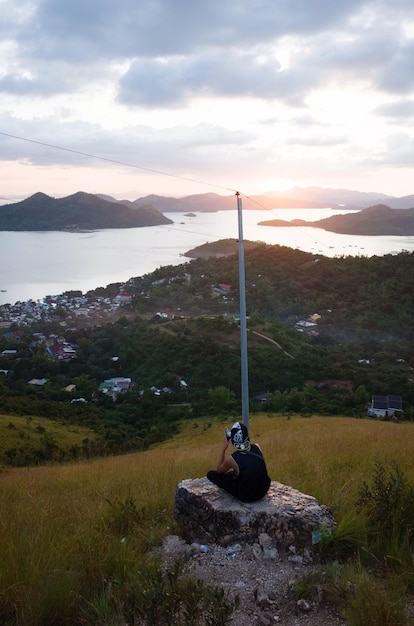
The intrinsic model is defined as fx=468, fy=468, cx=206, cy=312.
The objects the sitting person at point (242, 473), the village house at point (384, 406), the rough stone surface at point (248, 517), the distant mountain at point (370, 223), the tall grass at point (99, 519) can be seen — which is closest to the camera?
the tall grass at point (99, 519)

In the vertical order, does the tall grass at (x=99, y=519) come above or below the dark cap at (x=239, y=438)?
below

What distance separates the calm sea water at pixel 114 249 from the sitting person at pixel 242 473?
43651 mm

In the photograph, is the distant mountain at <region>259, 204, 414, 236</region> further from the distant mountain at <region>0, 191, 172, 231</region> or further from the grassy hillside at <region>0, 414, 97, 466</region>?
the grassy hillside at <region>0, 414, 97, 466</region>

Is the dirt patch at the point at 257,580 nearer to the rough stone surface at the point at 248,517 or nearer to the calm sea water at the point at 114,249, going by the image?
the rough stone surface at the point at 248,517

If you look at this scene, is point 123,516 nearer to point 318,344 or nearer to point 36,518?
point 36,518

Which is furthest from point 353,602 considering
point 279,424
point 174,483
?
point 279,424

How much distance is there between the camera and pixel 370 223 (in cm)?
7725

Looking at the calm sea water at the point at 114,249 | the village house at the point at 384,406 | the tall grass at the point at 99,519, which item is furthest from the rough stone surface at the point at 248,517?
the calm sea water at the point at 114,249

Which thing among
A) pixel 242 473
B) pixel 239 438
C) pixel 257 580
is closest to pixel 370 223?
pixel 239 438

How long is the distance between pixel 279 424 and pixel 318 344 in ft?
56.5

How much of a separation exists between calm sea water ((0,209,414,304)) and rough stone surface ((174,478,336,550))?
144ft

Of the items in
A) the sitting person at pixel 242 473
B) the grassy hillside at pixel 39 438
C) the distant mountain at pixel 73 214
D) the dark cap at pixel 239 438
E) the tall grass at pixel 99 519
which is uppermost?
the distant mountain at pixel 73 214

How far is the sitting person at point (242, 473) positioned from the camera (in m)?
3.35

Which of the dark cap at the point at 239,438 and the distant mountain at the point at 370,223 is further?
the distant mountain at the point at 370,223
